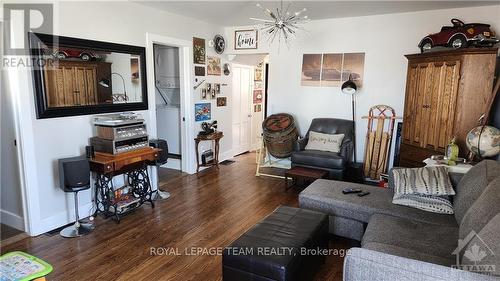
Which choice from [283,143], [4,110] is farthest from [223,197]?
[4,110]

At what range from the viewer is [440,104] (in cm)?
364

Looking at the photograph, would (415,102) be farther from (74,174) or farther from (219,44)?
(74,174)

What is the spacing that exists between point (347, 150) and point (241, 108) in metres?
2.62

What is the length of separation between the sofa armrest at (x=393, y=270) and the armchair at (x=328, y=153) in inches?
117

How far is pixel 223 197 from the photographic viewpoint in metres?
4.16

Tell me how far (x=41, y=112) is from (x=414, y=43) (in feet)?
15.5

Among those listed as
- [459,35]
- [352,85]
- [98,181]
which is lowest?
[98,181]

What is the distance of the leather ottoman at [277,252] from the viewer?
191 centimetres

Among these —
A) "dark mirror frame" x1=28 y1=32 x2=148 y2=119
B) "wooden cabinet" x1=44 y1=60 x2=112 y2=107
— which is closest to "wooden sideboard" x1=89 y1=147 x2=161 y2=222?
"dark mirror frame" x1=28 y1=32 x2=148 y2=119

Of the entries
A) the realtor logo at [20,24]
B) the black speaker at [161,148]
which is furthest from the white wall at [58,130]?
the black speaker at [161,148]

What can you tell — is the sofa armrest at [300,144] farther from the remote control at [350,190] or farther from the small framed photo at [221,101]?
the remote control at [350,190]

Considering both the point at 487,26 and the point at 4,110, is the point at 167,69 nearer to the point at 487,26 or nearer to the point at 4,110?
the point at 4,110

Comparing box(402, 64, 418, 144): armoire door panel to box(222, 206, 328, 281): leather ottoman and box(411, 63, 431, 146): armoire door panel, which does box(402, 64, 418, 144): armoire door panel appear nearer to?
box(411, 63, 431, 146): armoire door panel

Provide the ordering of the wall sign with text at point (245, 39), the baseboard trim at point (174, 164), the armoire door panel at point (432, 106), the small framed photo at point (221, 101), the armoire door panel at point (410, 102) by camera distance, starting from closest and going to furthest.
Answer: the armoire door panel at point (432, 106), the armoire door panel at point (410, 102), the baseboard trim at point (174, 164), the wall sign with text at point (245, 39), the small framed photo at point (221, 101)
